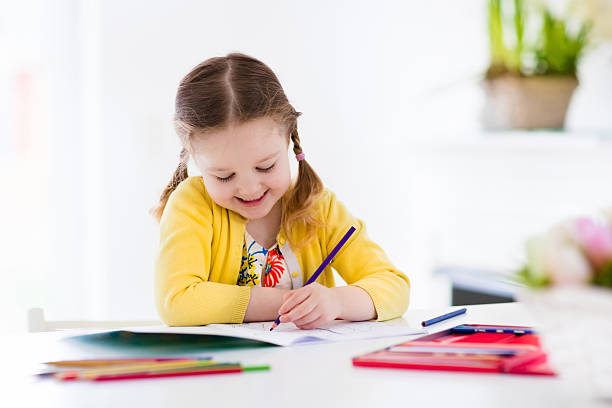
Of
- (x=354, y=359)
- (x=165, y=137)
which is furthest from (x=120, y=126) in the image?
(x=354, y=359)

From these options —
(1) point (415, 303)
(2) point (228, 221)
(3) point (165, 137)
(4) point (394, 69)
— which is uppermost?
(4) point (394, 69)

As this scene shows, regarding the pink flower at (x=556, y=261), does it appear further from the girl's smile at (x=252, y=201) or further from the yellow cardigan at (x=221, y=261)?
the girl's smile at (x=252, y=201)

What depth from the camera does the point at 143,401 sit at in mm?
708

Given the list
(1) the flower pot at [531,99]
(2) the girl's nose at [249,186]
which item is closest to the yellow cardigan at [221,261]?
(2) the girl's nose at [249,186]

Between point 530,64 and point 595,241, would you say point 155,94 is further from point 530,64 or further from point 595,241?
point 595,241

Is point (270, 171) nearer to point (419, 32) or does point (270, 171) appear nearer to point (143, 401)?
point (143, 401)

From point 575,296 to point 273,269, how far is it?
2.64ft

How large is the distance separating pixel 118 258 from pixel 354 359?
2.04 metres

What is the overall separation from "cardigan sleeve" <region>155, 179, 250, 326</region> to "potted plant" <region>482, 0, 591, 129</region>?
3.85 ft

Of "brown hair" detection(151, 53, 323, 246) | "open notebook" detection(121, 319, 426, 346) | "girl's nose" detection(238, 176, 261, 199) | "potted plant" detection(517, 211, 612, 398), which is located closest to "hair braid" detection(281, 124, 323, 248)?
"brown hair" detection(151, 53, 323, 246)

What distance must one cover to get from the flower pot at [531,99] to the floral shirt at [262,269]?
1.09 m

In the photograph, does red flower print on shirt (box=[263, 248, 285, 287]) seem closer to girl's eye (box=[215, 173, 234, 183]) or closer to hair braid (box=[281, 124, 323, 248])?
hair braid (box=[281, 124, 323, 248])

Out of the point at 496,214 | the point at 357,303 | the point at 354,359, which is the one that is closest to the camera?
the point at 354,359

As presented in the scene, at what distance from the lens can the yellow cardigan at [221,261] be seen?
116cm
